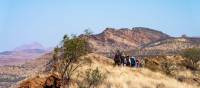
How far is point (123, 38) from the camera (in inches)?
6629

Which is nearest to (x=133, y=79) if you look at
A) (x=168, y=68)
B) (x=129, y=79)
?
(x=129, y=79)

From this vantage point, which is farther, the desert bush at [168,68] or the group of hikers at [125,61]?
the group of hikers at [125,61]

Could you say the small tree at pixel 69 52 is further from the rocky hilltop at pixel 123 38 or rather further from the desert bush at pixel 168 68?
the rocky hilltop at pixel 123 38

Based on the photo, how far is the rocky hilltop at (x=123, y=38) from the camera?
512ft

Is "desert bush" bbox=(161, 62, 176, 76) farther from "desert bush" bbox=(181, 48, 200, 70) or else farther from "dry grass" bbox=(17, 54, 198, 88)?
"desert bush" bbox=(181, 48, 200, 70)

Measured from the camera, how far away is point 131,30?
7146 inches

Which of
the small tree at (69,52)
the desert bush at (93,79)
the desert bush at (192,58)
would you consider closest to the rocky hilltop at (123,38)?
the desert bush at (192,58)

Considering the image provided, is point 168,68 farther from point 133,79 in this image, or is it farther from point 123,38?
point 123,38

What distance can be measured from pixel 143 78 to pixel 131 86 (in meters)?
3.13

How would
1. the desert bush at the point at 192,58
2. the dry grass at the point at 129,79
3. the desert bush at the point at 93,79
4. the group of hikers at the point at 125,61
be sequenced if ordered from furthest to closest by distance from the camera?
the desert bush at the point at 192,58, the group of hikers at the point at 125,61, the dry grass at the point at 129,79, the desert bush at the point at 93,79

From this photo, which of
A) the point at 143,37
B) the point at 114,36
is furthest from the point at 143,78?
the point at 143,37

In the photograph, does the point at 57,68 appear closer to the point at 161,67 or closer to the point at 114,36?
the point at 161,67

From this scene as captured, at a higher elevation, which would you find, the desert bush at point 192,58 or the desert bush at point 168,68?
the desert bush at point 192,58

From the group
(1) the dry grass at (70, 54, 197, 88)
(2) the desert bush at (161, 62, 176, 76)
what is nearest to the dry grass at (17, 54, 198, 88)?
(1) the dry grass at (70, 54, 197, 88)
